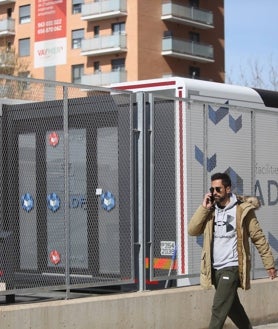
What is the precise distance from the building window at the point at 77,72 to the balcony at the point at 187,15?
7440 mm

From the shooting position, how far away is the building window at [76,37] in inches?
2566

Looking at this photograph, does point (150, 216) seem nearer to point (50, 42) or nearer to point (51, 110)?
point (51, 110)

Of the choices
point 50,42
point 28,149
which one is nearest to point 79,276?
point 28,149

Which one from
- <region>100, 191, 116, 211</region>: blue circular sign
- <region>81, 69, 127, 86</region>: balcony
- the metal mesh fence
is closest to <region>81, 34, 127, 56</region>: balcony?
<region>81, 69, 127, 86</region>: balcony

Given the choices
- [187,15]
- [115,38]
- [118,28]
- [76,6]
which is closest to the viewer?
[115,38]

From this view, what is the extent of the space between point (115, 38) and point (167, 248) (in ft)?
170

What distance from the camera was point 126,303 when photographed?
9352 mm

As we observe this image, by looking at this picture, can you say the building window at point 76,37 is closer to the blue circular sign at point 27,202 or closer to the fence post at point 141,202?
the fence post at point 141,202

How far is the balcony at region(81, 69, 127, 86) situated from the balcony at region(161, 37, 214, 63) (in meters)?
3.90

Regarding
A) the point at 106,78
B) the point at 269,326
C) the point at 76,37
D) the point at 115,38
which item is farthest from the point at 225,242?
the point at 76,37

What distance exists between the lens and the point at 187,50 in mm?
64188

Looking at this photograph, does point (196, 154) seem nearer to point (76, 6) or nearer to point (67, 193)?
point (67, 193)

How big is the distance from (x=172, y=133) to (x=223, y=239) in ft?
8.15

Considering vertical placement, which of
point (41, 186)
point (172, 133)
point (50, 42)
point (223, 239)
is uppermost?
point (50, 42)
